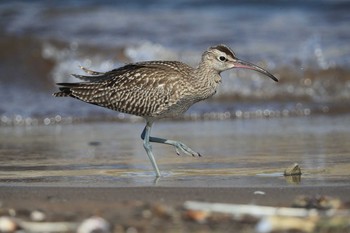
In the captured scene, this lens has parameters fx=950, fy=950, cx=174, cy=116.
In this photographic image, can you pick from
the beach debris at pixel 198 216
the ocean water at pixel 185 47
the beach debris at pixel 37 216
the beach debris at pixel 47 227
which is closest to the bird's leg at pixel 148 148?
the beach debris at pixel 37 216

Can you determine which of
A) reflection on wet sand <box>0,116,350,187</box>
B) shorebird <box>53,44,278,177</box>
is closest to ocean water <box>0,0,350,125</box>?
reflection on wet sand <box>0,116,350,187</box>

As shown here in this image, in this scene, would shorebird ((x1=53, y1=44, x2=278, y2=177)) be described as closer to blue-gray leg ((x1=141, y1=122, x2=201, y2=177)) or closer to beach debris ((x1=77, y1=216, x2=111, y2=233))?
blue-gray leg ((x1=141, y1=122, x2=201, y2=177))

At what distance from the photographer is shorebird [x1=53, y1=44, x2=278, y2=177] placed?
9.05m

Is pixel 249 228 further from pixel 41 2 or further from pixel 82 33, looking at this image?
pixel 41 2

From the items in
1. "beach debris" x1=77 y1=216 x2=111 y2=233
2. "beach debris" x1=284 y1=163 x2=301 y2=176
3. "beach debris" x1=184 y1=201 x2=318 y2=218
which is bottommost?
"beach debris" x1=77 y1=216 x2=111 y2=233

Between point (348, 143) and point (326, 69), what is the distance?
513 cm

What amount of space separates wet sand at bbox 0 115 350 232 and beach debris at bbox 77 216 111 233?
348 mm

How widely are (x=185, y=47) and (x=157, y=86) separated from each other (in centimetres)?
743

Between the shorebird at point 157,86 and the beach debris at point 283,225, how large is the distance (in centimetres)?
375

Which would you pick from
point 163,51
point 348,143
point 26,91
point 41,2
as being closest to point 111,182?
point 348,143

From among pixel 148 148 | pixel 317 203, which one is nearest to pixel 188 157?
pixel 148 148

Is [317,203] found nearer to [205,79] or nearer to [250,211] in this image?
[250,211]

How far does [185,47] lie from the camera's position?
53.9 feet

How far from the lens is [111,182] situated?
771cm
